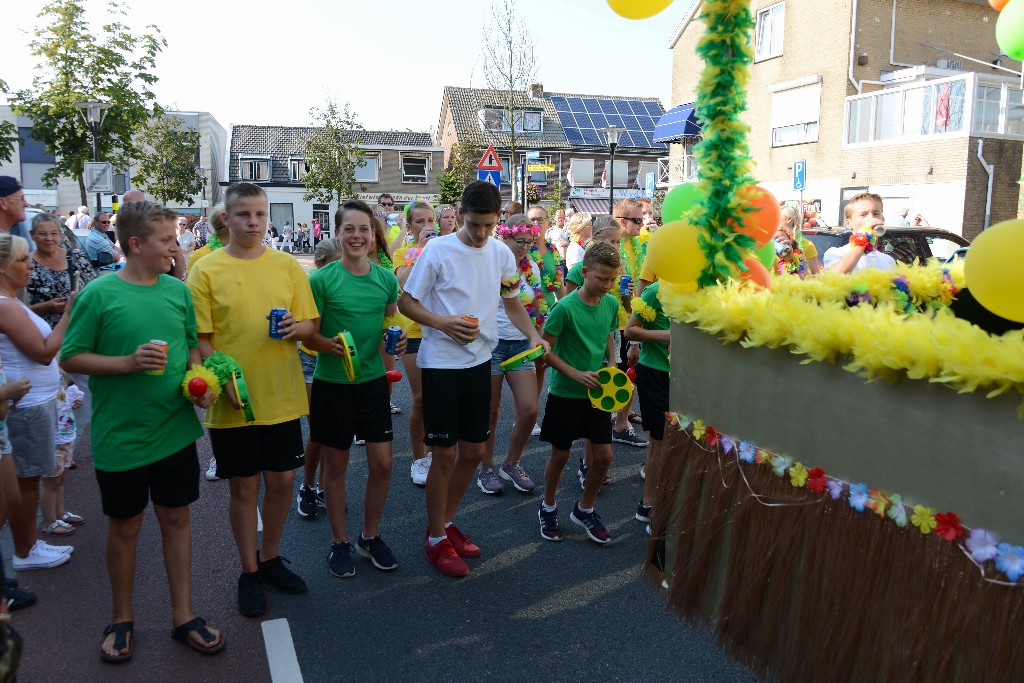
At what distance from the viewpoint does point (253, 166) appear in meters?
47.9

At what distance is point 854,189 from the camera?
22328 mm

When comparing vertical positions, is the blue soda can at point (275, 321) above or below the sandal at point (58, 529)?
above

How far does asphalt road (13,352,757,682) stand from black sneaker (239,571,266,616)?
0.16 ft

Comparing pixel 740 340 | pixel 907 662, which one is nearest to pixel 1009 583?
pixel 907 662

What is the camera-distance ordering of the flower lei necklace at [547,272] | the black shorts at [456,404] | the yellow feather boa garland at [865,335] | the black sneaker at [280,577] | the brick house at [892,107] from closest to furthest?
1. the yellow feather boa garland at [865,335]
2. the black sneaker at [280,577]
3. the black shorts at [456,404]
4. the flower lei necklace at [547,272]
5. the brick house at [892,107]

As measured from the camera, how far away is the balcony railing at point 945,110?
1905 cm

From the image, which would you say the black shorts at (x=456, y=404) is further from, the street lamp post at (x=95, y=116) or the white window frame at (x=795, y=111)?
the white window frame at (x=795, y=111)

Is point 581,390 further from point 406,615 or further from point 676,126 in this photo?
point 676,126

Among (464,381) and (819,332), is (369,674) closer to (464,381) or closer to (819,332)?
(464,381)

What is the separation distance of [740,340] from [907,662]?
3.23ft

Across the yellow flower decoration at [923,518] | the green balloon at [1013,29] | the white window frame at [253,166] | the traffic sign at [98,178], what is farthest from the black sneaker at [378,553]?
the white window frame at [253,166]

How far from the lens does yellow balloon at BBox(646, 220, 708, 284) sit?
2.81 metres

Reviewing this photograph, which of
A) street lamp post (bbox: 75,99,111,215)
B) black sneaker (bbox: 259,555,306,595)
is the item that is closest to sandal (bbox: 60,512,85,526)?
black sneaker (bbox: 259,555,306,595)

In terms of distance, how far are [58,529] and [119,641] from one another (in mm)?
1539
